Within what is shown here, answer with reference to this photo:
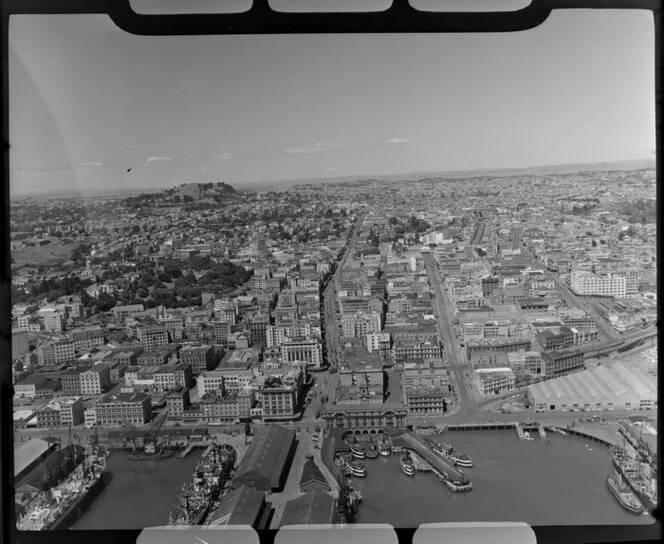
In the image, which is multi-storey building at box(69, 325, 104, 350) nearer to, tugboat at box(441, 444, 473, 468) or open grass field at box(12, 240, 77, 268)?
open grass field at box(12, 240, 77, 268)

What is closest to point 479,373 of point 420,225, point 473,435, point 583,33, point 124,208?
point 473,435

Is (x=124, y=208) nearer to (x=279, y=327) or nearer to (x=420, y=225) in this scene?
(x=279, y=327)

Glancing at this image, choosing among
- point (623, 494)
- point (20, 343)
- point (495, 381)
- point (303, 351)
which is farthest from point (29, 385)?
point (623, 494)

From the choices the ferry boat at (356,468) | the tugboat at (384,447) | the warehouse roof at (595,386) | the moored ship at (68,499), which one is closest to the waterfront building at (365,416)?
the tugboat at (384,447)

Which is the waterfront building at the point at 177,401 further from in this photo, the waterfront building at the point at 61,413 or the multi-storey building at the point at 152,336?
the waterfront building at the point at 61,413

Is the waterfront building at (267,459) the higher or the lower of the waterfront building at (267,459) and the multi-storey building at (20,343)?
the lower

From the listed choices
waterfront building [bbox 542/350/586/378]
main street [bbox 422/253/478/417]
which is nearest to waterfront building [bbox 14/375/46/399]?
main street [bbox 422/253/478/417]
